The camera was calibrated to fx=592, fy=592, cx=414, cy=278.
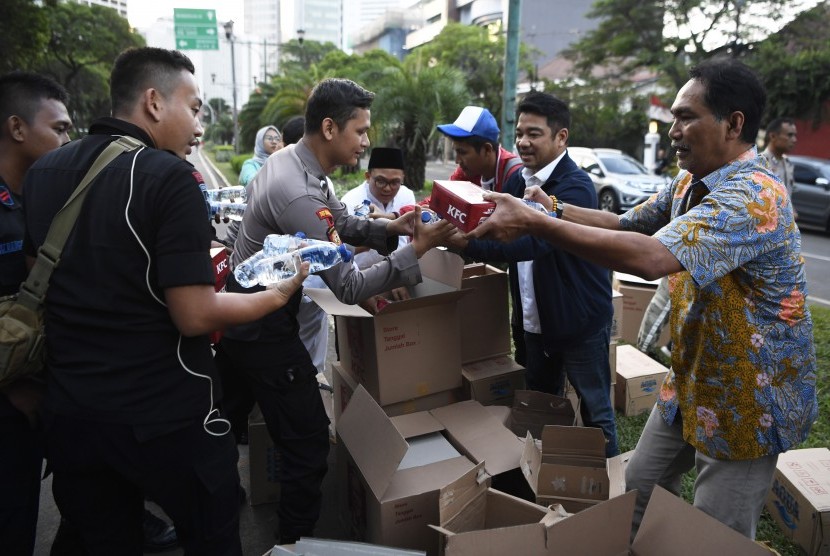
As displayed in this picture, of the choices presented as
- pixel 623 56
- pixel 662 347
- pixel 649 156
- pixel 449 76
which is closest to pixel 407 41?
pixel 623 56

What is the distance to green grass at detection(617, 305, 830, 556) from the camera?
2734 millimetres

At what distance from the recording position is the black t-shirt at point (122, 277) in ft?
4.91

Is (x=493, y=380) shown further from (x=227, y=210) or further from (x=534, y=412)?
(x=227, y=210)

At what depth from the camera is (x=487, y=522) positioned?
2133 mm

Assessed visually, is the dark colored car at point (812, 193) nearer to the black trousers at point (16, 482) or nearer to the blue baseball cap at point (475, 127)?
the blue baseball cap at point (475, 127)

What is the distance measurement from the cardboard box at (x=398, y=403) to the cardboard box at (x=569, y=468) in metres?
0.66

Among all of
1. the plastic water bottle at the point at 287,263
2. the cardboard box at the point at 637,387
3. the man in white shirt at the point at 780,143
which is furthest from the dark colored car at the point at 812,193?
the plastic water bottle at the point at 287,263

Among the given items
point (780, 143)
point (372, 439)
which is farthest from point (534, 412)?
point (780, 143)

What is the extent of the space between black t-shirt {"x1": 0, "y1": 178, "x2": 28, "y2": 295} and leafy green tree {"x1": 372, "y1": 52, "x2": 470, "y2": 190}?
37.8ft

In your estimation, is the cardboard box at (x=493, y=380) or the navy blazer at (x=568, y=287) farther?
the cardboard box at (x=493, y=380)

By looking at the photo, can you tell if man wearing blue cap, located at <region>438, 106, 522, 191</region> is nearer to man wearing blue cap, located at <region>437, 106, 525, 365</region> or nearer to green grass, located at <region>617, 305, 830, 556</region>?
man wearing blue cap, located at <region>437, 106, 525, 365</region>

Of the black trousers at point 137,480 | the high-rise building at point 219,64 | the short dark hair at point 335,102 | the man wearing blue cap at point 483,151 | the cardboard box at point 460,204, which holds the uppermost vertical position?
the high-rise building at point 219,64

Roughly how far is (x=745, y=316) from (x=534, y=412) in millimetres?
1129

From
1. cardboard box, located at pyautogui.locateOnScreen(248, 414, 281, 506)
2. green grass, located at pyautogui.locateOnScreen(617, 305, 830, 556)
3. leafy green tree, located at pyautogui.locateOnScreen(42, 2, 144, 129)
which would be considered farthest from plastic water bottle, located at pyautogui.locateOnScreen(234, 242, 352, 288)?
leafy green tree, located at pyautogui.locateOnScreen(42, 2, 144, 129)
